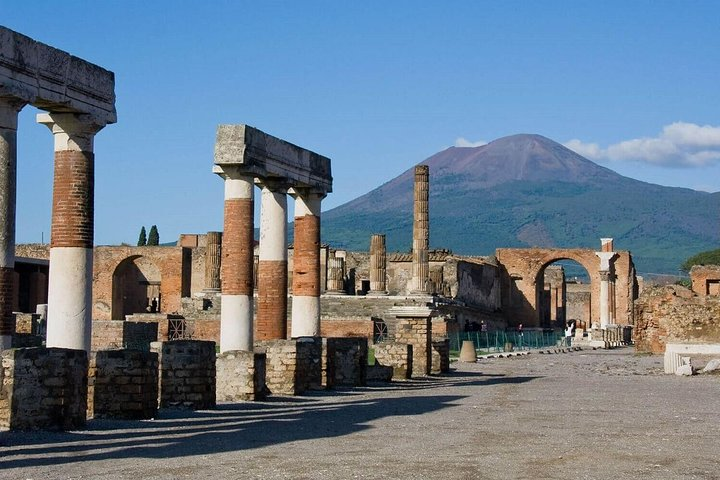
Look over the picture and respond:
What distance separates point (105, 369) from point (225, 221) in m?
6.08

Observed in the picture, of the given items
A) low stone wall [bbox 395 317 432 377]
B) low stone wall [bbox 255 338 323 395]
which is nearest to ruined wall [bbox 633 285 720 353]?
low stone wall [bbox 395 317 432 377]

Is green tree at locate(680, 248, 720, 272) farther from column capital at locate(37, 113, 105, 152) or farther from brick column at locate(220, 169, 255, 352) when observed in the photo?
column capital at locate(37, 113, 105, 152)

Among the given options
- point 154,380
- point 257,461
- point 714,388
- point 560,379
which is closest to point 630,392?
point 714,388

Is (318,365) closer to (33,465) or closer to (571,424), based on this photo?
(571,424)

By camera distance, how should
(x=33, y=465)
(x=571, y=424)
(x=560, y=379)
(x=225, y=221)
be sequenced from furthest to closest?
1. (x=560, y=379)
2. (x=225, y=221)
3. (x=571, y=424)
4. (x=33, y=465)

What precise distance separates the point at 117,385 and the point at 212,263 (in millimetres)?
38624

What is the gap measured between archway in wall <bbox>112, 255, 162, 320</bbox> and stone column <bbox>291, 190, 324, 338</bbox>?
3747 cm

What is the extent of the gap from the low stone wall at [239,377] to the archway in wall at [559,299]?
53.0 meters

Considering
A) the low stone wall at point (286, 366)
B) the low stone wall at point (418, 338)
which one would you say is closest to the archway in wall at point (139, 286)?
the low stone wall at point (418, 338)

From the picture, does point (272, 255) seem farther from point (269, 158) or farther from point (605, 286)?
point (605, 286)

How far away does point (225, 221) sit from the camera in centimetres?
2027

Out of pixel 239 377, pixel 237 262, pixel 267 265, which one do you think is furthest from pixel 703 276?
pixel 239 377

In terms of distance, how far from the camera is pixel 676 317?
3575cm

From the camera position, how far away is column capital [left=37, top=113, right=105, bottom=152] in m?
15.7
